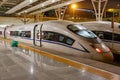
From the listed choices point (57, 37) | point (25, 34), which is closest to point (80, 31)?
point (57, 37)

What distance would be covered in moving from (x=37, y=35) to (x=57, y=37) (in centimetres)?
264

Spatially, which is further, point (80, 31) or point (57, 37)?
point (57, 37)

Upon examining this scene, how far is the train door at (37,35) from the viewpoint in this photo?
1108 cm

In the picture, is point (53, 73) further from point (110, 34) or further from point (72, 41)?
point (110, 34)

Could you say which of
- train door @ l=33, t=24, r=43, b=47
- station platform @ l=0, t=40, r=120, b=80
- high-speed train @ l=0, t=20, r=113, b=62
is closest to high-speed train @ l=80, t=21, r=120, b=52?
high-speed train @ l=0, t=20, r=113, b=62

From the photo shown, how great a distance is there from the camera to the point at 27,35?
44.1 ft

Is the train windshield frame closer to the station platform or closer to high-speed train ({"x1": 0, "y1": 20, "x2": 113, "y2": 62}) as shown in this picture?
high-speed train ({"x1": 0, "y1": 20, "x2": 113, "y2": 62})

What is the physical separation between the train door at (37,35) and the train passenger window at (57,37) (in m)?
0.66

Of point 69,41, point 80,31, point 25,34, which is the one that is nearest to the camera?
point 69,41

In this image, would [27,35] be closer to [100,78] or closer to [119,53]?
[119,53]

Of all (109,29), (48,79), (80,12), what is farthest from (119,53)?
(80,12)

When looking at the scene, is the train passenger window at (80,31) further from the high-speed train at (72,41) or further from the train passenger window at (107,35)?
the train passenger window at (107,35)

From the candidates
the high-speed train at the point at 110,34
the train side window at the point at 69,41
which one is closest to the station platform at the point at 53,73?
the train side window at the point at 69,41

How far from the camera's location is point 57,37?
30.4 ft
